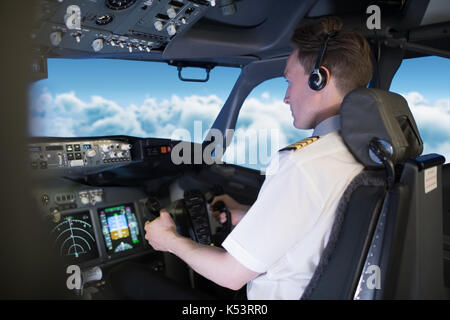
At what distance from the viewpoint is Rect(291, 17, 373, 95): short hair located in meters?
1.14

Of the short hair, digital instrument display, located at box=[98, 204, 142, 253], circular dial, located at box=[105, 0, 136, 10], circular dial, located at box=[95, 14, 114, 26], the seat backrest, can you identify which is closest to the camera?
the seat backrest

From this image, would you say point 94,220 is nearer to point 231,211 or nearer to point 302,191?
point 231,211

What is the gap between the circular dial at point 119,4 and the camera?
1845mm

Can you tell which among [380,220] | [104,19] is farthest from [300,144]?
[104,19]

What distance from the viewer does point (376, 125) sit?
3.23 feet

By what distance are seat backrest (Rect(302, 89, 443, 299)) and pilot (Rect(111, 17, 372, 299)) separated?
6 cm

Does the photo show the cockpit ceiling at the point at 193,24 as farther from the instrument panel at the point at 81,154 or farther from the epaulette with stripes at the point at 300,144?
the epaulette with stripes at the point at 300,144

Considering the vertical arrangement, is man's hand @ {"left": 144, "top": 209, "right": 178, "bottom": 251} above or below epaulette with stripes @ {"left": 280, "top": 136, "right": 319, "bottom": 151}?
below

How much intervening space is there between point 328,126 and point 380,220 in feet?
1.13

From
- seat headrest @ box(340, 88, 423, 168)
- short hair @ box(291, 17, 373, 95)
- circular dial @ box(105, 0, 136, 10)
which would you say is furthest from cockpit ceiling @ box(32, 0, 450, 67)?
seat headrest @ box(340, 88, 423, 168)

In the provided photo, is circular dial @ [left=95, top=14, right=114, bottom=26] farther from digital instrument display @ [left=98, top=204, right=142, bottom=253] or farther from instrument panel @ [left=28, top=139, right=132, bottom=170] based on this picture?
digital instrument display @ [left=98, top=204, right=142, bottom=253]

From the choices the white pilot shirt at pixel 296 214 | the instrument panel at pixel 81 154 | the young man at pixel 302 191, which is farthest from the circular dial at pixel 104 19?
the white pilot shirt at pixel 296 214
